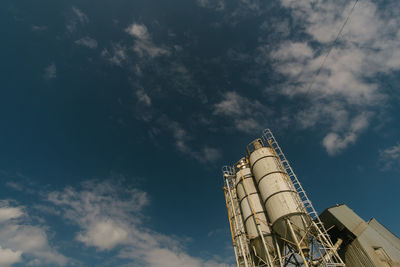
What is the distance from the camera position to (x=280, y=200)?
48.6ft

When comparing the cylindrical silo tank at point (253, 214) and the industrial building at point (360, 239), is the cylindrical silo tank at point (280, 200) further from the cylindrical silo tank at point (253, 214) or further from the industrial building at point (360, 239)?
the industrial building at point (360, 239)

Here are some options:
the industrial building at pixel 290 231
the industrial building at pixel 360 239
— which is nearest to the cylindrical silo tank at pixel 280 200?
the industrial building at pixel 290 231

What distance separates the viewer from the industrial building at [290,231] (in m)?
13.1

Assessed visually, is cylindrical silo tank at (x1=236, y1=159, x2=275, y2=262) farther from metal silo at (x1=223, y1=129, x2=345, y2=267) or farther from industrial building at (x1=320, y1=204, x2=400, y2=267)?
industrial building at (x1=320, y1=204, x2=400, y2=267)

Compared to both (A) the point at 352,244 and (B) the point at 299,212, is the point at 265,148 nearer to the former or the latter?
(B) the point at 299,212

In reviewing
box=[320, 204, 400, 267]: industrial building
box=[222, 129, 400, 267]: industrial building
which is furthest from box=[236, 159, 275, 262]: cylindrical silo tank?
box=[320, 204, 400, 267]: industrial building

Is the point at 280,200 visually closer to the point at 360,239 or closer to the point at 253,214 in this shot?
the point at 253,214

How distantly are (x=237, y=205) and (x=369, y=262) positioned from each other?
11290 mm

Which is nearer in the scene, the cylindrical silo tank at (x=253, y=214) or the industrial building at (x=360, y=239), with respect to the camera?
the industrial building at (x=360, y=239)

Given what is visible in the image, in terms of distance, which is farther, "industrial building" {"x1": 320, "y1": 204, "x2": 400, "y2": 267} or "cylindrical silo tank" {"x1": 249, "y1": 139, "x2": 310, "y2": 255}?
"cylindrical silo tank" {"x1": 249, "y1": 139, "x2": 310, "y2": 255}

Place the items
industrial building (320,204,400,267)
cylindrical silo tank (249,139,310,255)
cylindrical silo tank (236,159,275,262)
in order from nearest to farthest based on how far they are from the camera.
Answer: industrial building (320,204,400,267), cylindrical silo tank (249,139,310,255), cylindrical silo tank (236,159,275,262)

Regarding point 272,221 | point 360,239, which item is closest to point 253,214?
point 272,221

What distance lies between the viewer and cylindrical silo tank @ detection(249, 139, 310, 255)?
45.5 feet

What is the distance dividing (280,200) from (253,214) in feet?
12.2
